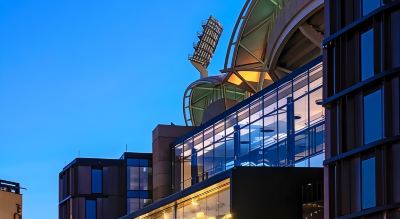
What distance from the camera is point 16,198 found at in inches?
2616

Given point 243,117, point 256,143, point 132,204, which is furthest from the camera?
point 132,204

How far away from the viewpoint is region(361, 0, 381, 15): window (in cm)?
2425

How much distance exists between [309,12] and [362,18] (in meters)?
27.7

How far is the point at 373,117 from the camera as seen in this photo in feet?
79.0

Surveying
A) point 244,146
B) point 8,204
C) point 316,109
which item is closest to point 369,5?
point 316,109

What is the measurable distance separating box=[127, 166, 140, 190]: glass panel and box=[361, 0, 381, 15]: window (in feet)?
173

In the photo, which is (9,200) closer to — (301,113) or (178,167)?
(178,167)

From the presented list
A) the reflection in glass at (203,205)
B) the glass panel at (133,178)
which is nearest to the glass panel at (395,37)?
the reflection in glass at (203,205)

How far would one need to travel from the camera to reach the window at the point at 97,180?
79.5 m

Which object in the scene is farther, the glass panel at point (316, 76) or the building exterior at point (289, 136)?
the glass panel at point (316, 76)

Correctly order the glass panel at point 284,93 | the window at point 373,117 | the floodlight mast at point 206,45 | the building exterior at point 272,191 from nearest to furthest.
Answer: the window at point 373,117, the building exterior at point 272,191, the glass panel at point 284,93, the floodlight mast at point 206,45

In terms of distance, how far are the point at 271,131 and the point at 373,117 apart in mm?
21847

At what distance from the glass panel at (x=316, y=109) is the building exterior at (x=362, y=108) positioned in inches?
559

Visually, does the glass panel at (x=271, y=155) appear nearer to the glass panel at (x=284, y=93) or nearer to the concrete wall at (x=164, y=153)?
the glass panel at (x=284, y=93)
